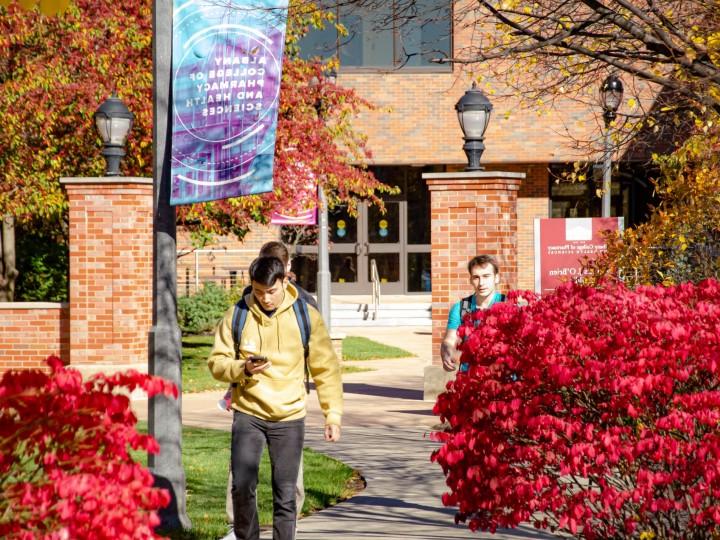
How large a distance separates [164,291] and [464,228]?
7.93m

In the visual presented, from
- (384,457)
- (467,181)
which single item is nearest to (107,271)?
(467,181)

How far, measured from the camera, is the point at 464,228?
1514 centimetres

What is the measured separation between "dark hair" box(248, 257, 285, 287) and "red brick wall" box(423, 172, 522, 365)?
8785 mm

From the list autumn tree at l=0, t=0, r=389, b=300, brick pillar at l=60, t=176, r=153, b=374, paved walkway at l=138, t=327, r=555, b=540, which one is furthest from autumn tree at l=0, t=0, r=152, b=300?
paved walkway at l=138, t=327, r=555, b=540

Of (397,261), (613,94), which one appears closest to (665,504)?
(613,94)

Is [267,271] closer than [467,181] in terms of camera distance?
Yes

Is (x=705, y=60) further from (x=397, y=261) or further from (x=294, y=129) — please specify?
(x=397, y=261)

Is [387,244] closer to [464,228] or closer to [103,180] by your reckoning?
[103,180]

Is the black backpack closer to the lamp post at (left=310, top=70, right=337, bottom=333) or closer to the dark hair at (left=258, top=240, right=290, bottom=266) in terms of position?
the dark hair at (left=258, top=240, right=290, bottom=266)

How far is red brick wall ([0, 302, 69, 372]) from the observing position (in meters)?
16.4

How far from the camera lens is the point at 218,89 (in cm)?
741

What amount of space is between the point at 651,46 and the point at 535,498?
3789 mm

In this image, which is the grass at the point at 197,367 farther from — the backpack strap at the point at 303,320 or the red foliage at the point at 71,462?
the red foliage at the point at 71,462

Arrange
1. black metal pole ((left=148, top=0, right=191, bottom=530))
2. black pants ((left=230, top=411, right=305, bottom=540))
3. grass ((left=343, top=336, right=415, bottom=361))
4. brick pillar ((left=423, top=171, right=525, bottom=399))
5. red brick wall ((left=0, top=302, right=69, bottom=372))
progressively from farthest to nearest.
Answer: grass ((left=343, top=336, right=415, bottom=361)) < red brick wall ((left=0, top=302, right=69, bottom=372)) < brick pillar ((left=423, top=171, right=525, bottom=399)) < black metal pole ((left=148, top=0, right=191, bottom=530)) < black pants ((left=230, top=411, right=305, bottom=540))
